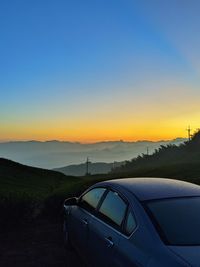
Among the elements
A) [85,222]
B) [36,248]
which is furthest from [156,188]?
[36,248]

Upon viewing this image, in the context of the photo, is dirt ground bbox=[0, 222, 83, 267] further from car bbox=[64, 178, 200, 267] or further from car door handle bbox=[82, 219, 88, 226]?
car bbox=[64, 178, 200, 267]

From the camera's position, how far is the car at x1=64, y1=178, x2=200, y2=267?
13.7 ft

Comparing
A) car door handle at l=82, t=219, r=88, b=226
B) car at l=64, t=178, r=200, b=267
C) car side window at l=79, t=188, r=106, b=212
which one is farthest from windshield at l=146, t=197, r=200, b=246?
car door handle at l=82, t=219, r=88, b=226

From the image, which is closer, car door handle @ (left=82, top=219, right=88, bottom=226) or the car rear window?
the car rear window

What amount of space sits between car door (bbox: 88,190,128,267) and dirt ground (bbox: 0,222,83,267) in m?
1.43

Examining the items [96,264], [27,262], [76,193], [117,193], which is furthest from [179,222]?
[76,193]

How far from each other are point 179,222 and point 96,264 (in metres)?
1.52

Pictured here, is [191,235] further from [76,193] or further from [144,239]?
[76,193]

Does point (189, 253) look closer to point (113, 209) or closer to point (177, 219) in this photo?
point (177, 219)

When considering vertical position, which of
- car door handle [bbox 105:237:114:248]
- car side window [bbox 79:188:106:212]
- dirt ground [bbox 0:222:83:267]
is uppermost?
car side window [bbox 79:188:106:212]

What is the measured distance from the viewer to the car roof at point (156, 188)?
5.14 metres

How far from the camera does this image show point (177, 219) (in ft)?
15.4

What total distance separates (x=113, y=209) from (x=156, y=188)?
575 millimetres

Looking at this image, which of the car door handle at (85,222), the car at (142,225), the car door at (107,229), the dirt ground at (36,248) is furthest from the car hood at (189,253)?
the dirt ground at (36,248)
